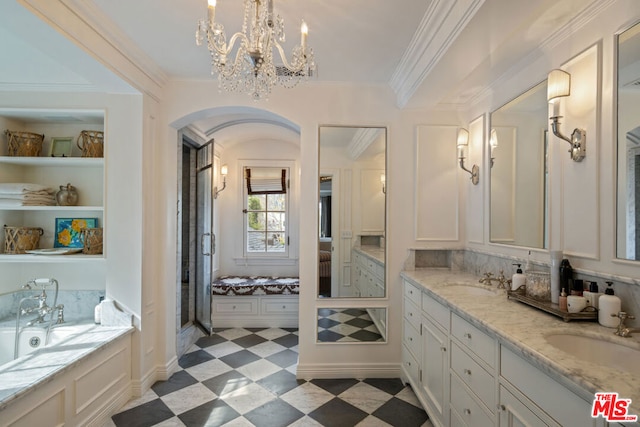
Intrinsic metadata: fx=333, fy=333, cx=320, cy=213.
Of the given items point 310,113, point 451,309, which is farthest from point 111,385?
point 310,113

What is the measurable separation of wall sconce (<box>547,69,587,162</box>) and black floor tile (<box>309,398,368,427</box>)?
2135 mm

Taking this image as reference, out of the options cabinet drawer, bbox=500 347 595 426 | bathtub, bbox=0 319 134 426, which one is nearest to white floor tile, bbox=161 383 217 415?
bathtub, bbox=0 319 134 426

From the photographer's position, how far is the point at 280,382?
2.87 metres

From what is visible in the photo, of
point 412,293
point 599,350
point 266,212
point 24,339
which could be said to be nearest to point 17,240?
point 24,339

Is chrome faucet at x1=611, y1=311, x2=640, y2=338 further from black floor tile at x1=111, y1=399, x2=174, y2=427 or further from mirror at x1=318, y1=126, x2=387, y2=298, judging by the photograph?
black floor tile at x1=111, y1=399, x2=174, y2=427

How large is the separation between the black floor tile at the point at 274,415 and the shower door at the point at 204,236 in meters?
1.56

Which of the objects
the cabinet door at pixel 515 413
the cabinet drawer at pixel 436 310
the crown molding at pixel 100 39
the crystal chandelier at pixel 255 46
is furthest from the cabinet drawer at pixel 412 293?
the crown molding at pixel 100 39

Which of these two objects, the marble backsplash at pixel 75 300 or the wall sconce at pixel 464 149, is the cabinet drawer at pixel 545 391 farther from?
the marble backsplash at pixel 75 300

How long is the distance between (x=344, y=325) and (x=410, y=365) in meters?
0.64

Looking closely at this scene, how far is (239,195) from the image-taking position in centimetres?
511

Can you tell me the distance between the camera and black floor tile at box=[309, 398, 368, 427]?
7.57ft

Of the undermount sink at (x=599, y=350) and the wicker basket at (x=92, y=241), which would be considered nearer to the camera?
the undermount sink at (x=599, y=350)

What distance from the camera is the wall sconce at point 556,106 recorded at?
1.71 meters

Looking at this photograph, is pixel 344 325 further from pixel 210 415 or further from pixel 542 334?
pixel 542 334
